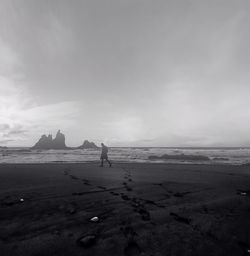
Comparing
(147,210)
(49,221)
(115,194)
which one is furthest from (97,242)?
(115,194)

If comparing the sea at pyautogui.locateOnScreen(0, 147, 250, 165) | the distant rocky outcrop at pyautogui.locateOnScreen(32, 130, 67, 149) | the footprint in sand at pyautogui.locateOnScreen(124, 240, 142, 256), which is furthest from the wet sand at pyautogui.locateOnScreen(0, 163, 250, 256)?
the distant rocky outcrop at pyautogui.locateOnScreen(32, 130, 67, 149)

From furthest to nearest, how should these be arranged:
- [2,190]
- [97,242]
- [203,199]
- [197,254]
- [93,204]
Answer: [2,190]
[203,199]
[93,204]
[97,242]
[197,254]

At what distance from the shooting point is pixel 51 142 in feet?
392

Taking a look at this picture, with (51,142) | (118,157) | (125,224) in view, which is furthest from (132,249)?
(51,142)

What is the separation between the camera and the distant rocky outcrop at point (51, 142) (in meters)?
117

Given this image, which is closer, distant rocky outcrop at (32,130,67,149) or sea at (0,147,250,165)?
sea at (0,147,250,165)

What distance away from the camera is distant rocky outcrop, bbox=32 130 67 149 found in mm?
116812

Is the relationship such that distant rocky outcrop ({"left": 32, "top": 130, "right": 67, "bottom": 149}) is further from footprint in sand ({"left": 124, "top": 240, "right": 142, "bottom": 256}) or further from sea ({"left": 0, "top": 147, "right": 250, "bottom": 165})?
footprint in sand ({"left": 124, "top": 240, "right": 142, "bottom": 256})

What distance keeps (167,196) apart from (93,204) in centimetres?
272

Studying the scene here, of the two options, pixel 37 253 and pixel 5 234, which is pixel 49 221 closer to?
pixel 5 234

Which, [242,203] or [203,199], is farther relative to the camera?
[203,199]

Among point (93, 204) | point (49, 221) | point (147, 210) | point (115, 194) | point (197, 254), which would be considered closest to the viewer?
point (197, 254)

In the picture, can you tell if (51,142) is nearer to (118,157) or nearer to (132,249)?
(118,157)

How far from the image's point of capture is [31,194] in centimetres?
719
